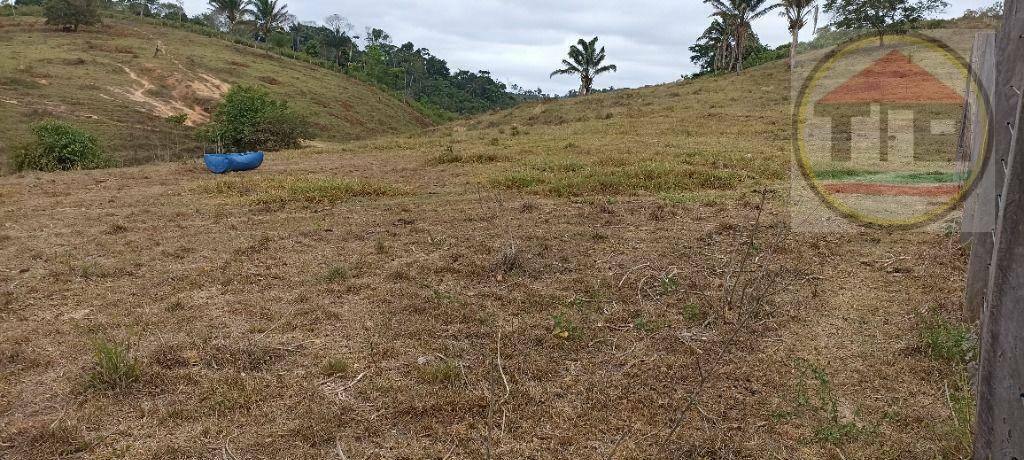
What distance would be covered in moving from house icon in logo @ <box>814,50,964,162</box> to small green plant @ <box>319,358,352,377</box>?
34.3 ft

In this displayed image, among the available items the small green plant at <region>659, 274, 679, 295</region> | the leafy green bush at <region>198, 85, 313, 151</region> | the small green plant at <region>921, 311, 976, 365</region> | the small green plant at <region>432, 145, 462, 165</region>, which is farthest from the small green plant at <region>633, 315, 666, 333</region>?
the leafy green bush at <region>198, 85, 313, 151</region>

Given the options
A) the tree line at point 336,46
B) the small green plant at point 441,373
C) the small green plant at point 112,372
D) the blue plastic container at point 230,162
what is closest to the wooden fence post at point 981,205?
the small green plant at point 441,373

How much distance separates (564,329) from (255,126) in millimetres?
21383

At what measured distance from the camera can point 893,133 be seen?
15609mm

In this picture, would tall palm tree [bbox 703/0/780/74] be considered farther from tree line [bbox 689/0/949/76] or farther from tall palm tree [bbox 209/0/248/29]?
tall palm tree [bbox 209/0/248/29]

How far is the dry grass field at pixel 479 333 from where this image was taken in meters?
2.68

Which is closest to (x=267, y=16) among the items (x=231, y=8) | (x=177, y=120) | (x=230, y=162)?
(x=231, y=8)

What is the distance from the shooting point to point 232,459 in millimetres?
Result: 2494

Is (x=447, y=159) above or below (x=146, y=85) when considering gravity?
below

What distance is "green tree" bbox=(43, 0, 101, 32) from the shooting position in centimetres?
4406

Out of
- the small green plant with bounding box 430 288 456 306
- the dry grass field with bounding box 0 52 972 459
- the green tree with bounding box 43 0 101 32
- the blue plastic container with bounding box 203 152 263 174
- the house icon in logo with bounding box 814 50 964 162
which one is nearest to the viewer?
the dry grass field with bounding box 0 52 972 459

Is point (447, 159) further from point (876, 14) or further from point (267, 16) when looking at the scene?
Answer: point (267, 16)

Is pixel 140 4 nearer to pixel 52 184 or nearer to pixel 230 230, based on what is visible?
pixel 52 184

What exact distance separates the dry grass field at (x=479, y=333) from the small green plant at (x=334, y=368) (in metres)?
0.02
